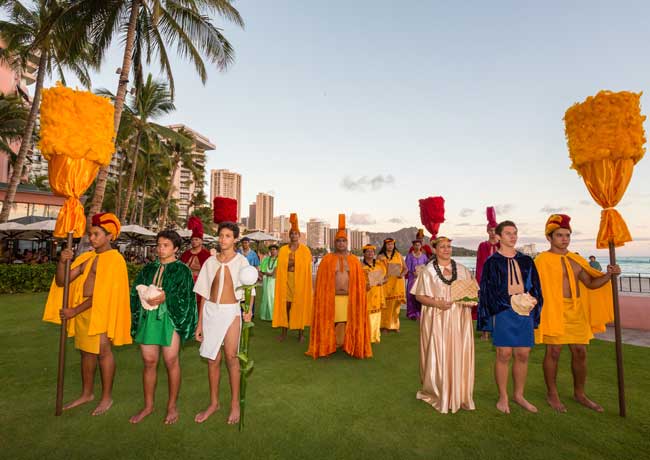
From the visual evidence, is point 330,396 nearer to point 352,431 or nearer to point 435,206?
point 352,431

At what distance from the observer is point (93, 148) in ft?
12.5

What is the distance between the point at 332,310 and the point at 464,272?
2.48m

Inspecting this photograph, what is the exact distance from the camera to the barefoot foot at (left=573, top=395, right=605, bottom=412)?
3732 mm

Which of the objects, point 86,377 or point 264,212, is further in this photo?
point 264,212

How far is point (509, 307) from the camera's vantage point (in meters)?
3.70

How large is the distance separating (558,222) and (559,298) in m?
0.83

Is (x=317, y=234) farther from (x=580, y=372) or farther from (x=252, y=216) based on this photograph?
(x=580, y=372)

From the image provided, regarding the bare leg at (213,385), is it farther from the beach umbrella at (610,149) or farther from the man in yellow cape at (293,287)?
the beach umbrella at (610,149)

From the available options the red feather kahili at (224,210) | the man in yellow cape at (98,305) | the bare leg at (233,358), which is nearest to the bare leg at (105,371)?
the man in yellow cape at (98,305)

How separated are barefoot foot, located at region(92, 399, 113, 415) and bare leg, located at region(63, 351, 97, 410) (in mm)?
249

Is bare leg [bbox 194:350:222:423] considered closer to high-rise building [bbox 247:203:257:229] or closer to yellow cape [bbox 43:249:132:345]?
yellow cape [bbox 43:249:132:345]

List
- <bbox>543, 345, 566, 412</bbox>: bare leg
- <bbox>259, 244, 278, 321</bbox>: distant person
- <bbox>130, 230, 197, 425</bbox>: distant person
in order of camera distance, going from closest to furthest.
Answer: <bbox>130, 230, 197, 425</bbox>: distant person < <bbox>543, 345, 566, 412</bbox>: bare leg < <bbox>259, 244, 278, 321</bbox>: distant person

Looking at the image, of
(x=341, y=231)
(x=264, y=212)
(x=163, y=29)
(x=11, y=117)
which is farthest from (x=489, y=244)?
(x=264, y=212)

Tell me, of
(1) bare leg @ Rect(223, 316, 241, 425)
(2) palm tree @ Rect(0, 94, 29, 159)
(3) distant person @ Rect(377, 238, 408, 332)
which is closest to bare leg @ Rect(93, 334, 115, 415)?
(1) bare leg @ Rect(223, 316, 241, 425)
